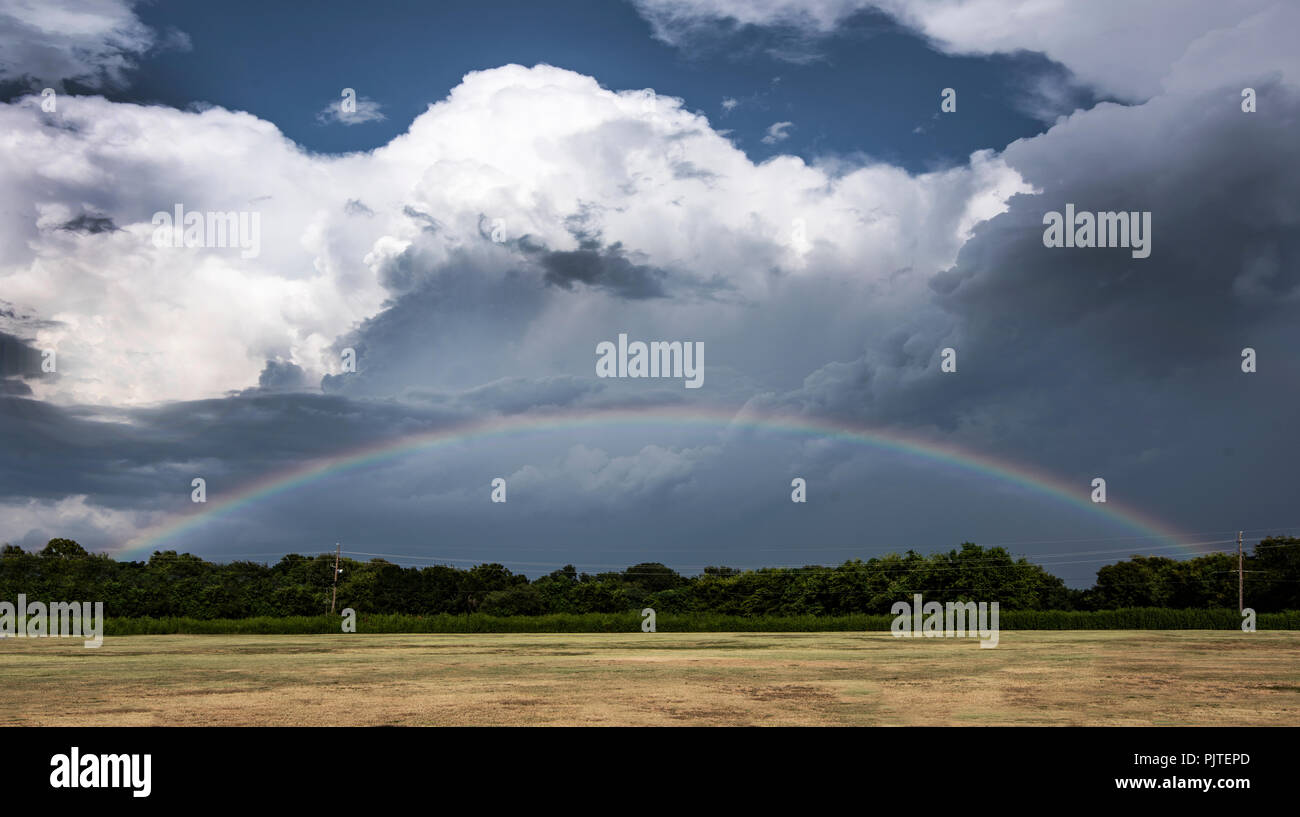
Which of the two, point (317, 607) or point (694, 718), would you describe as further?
point (317, 607)

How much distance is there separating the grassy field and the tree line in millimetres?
67927

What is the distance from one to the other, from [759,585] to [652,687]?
10173cm

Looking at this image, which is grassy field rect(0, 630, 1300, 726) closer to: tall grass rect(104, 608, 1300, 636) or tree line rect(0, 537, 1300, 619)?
tall grass rect(104, 608, 1300, 636)

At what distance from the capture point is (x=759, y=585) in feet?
431

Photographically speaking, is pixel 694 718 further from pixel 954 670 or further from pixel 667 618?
pixel 667 618

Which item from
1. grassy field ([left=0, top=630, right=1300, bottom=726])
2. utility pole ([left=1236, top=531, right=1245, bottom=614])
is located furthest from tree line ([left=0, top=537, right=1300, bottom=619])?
grassy field ([left=0, top=630, right=1300, bottom=726])

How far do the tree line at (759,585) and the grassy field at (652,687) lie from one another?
67.9 meters

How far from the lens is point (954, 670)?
39.4 m

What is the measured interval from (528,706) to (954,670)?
2016cm

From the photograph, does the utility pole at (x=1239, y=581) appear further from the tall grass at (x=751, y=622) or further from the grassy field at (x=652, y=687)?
the grassy field at (x=652, y=687)

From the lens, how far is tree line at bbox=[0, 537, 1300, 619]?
388 feet

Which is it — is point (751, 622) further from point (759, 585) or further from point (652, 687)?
point (652, 687)

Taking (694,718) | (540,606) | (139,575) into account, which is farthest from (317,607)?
(694,718)

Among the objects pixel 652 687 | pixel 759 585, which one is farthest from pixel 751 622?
pixel 652 687
